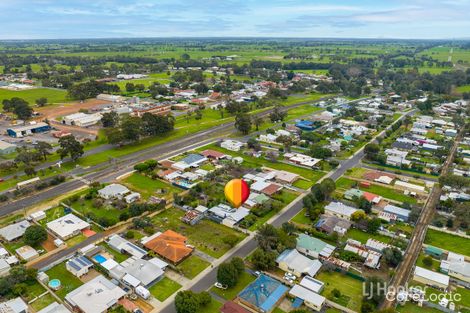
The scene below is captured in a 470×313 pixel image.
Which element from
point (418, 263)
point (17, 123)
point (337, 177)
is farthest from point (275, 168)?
point (17, 123)

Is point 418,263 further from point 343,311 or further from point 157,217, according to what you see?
point 157,217

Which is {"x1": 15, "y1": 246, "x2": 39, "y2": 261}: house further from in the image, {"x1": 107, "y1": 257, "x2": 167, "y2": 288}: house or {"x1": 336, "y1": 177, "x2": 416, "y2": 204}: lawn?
{"x1": 336, "y1": 177, "x2": 416, "y2": 204}: lawn

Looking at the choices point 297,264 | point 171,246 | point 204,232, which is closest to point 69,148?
point 204,232

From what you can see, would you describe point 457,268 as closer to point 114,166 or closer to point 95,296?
point 95,296

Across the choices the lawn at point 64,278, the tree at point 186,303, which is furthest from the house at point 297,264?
the lawn at point 64,278

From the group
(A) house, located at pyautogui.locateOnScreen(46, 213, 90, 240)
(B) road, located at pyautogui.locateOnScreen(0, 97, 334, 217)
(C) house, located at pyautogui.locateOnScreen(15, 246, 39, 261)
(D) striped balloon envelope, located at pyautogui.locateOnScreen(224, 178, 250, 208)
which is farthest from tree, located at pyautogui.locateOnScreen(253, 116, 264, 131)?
(C) house, located at pyautogui.locateOnScreen(15, 246, 39, 261)
